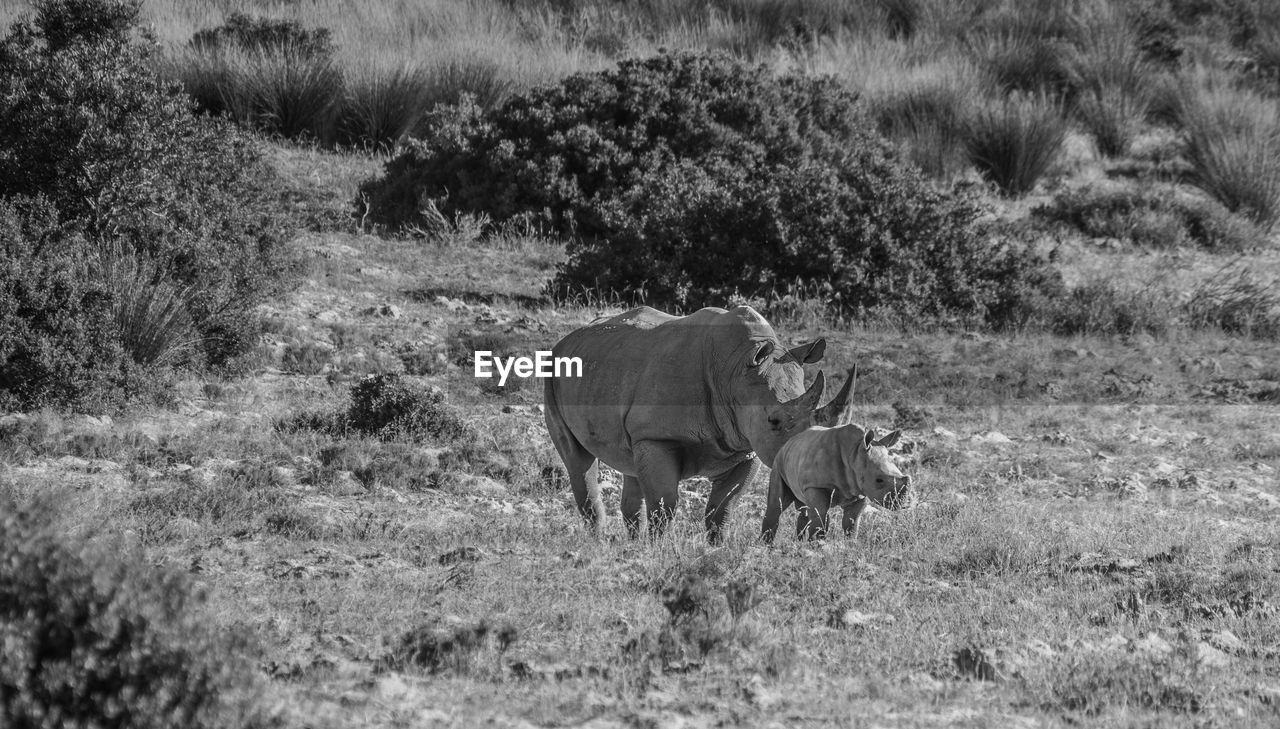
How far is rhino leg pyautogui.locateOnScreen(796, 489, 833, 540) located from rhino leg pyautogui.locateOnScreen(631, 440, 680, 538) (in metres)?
0.77

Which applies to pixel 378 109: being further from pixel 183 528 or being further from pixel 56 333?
pixel 183 528

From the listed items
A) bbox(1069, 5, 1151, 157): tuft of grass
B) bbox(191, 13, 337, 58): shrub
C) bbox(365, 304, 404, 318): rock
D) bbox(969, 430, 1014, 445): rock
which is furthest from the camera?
bbox(1069, 5, 1151, 157): tuft of grass

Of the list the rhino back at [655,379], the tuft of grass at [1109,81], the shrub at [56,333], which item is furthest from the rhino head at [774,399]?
the tuft of grass at [1109,81]

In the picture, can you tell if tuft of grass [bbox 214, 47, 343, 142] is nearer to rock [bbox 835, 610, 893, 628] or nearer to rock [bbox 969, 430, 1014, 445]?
rock [bbox 969, 430, 1014, 445]

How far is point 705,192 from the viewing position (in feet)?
62.1

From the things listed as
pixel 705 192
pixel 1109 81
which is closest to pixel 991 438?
pixel 705 192

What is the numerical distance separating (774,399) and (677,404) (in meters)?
0.79

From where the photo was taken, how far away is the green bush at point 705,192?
18328mm

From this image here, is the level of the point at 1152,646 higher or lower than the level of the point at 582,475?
higher

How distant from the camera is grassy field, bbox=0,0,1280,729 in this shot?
6527 mm

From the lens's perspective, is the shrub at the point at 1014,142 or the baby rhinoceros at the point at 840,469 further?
the shrub at the point at 1014,142

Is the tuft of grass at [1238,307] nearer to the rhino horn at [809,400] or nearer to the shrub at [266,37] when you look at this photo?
the rhino horn at [809,400]

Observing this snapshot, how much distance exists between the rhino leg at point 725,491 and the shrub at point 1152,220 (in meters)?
14.4

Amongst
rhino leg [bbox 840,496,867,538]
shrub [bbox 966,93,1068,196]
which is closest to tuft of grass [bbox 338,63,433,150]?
shrub [bbox 966,93,1068,196]
